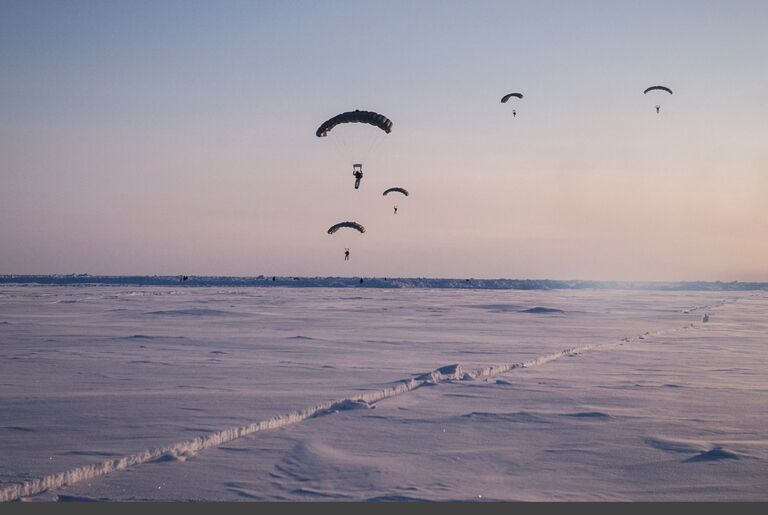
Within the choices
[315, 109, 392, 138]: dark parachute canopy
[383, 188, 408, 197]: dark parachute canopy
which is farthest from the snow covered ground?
[383, 188, 408, 197]: dark parachute canopy

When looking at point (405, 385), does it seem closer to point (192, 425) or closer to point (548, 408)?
point (548, 408)

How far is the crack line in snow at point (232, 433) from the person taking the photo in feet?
18.9

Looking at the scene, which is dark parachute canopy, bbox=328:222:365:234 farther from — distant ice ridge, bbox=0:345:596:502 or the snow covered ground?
distant ice ridge, bbox=0:345:596:502

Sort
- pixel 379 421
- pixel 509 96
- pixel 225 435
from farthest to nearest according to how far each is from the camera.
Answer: pixel 509 96 < pixel 379 421 < pixel 225 435

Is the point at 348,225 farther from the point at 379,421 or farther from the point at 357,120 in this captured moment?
the point at 379,421

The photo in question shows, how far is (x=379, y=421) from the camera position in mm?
8344

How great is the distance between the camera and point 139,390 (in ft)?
33.6

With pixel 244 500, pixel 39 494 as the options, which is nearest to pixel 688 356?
pixel 244 500

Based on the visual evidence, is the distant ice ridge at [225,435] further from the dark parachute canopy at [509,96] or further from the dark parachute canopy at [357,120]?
the dark parachute canopy at [509,96]

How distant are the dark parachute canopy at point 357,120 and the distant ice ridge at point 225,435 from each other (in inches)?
305

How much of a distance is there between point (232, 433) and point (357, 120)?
1221cm

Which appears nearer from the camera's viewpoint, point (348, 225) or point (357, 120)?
point (357, 120)

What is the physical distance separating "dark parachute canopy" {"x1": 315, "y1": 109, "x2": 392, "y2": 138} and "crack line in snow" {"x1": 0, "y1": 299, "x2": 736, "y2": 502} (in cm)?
771

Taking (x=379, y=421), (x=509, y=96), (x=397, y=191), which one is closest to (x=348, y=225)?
(x=397, y=191)
